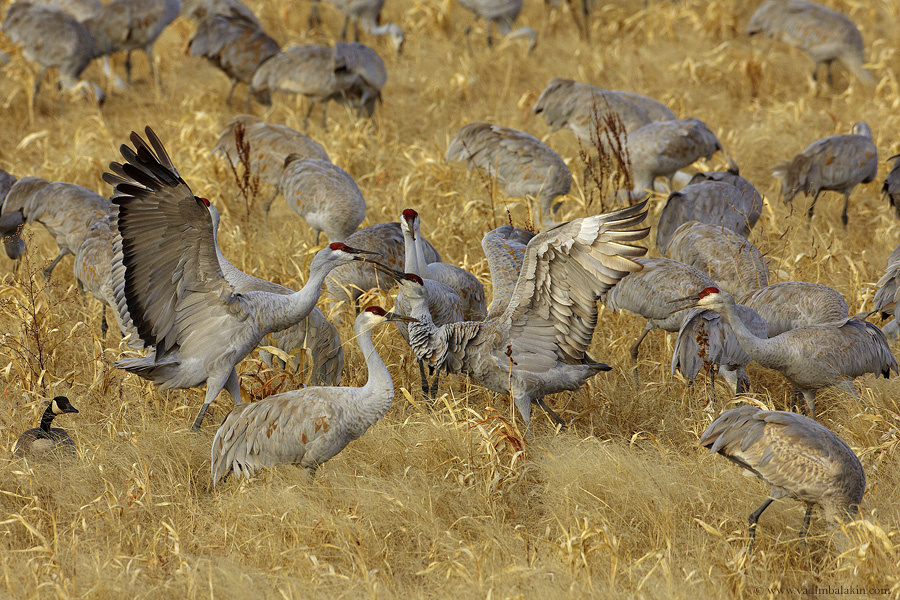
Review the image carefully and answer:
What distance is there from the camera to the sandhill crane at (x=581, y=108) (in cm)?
839

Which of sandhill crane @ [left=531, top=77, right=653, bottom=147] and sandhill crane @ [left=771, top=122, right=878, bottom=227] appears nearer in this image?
sandhill crane @ [left=771, top=122, right=878, bottom=227]

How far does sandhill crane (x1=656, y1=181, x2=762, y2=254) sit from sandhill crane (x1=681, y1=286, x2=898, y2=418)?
197 cm

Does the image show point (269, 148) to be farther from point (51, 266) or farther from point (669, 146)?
point (669, 146)

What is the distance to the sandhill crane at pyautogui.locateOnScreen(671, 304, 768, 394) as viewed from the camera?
4.97 meters

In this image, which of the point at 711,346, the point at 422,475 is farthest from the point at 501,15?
the point at 422,475

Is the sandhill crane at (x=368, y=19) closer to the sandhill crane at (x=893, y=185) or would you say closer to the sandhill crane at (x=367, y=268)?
the sandhill crane at (x=367, y=268)

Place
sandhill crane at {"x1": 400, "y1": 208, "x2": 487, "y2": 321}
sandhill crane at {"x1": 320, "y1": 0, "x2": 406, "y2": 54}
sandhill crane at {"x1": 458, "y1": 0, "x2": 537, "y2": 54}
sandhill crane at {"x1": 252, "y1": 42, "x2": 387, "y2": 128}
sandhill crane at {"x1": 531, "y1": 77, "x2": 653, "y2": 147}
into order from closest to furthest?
sandhill crane at {"x1": 400, "y1": 208, "x2": 487, "y2": 321} < sandhill crane at {"x1": 531, "y1": 77, "x2": 653, "y2": 147} < sandhill crane at {"x1": 252, "y1": 42, "x2": 387, "y2": 128} < sandhill crane at {"x1": 320, "y1": 0, "x2": 406, "y2": 54} < sandhill crane at {"x1": 458, "y1": 0, "x2": 537, "y2": 54}

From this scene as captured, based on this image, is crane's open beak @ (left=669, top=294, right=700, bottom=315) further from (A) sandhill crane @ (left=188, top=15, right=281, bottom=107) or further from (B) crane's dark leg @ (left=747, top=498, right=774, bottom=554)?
(A) sandhill crane @ (left=188, top=15, right=281, bottom=107)

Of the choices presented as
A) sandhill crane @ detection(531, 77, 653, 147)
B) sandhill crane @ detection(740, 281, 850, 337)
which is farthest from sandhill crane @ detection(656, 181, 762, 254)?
sandhill crane @ detection(531, 77, 653, 147)

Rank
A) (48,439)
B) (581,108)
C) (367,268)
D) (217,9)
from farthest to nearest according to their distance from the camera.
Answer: (217,9) → (581,108) → (367,268) → (48,439)

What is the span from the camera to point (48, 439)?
14.1 feet

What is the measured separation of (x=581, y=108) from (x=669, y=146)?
3.71ft

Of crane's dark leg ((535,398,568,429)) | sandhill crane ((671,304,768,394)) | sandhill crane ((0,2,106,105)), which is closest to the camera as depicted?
crane's dark leg ((535,398,568,429))

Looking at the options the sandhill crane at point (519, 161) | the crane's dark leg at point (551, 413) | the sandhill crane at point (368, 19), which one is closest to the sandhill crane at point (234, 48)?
the sandhill crane at point (368, 19)
